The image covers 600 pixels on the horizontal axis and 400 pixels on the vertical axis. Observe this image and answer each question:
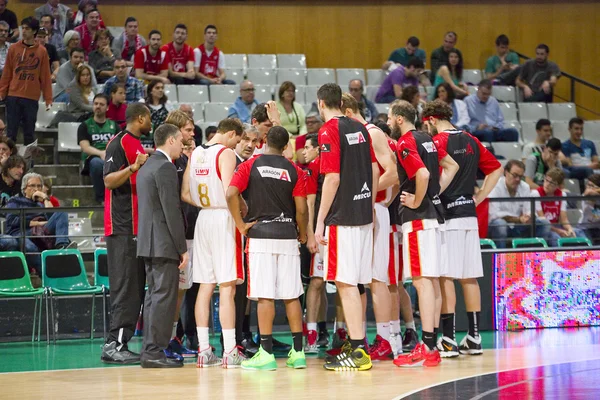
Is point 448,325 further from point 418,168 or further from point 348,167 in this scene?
point 348,167

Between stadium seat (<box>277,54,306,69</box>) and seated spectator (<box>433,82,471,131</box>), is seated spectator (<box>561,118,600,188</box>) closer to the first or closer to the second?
seated spectator (<box>433,82,471,131</box>)

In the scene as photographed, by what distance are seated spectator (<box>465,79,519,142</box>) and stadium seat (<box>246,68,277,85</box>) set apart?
10.4ft

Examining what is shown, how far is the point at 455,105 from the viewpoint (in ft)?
48.4

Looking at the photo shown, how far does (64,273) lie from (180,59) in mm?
5549

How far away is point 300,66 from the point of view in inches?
645

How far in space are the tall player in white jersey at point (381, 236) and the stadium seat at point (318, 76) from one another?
761cm

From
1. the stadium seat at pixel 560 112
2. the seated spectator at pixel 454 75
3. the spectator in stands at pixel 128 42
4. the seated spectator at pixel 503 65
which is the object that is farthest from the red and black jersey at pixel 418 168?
the seated spectator at pixel 503 65

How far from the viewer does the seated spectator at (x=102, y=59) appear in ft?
46.0

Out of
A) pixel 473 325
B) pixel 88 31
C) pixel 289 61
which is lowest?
pixel 473 325

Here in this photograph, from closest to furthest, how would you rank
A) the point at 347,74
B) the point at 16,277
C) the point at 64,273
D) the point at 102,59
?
the point at 16,277 < the point at 64,273 < the point at 102,59 < the point at 347,74

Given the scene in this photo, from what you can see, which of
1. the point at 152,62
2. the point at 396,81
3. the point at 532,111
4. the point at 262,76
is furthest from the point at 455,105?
the point at 152,62

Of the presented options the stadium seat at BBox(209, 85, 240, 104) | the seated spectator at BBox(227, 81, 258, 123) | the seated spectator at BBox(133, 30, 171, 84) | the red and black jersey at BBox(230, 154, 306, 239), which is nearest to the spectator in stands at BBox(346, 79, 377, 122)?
the seated spectator at BBox(227, 81, 258, 123)

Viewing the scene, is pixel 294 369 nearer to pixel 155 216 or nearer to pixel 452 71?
pixel 155 216

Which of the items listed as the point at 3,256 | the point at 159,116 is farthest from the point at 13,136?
the point at 3,256
